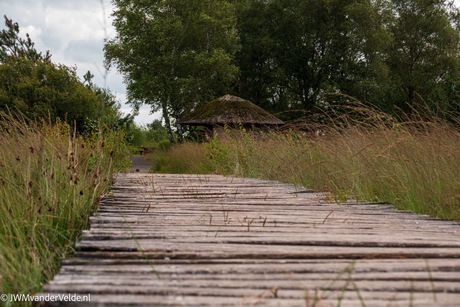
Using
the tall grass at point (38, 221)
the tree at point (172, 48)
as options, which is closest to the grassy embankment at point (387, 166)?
the tall grass at point (38, 221)

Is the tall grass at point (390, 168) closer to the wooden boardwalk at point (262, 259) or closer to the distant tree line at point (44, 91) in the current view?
the wooden boardwalk at point (262, 259)

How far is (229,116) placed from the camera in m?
18.9

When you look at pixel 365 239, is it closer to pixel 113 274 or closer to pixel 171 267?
pixel 171 267

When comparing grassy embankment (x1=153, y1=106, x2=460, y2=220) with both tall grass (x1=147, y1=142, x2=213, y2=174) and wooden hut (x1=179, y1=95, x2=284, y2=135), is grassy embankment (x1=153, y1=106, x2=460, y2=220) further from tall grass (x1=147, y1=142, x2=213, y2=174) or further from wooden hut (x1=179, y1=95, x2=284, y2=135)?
wooden hut (x1=179, y1=95, x2=284, y2=135)

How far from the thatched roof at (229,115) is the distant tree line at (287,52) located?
188 inches

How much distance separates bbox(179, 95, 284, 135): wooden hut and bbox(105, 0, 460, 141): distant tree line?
480 centimetres

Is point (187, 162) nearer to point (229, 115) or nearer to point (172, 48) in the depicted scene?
point (229, 115)

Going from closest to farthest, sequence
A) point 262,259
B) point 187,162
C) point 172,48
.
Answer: point 262,259 → point 187,162 → point 172,48

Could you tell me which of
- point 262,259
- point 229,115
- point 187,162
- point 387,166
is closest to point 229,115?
point 229,115

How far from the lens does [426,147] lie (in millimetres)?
4883

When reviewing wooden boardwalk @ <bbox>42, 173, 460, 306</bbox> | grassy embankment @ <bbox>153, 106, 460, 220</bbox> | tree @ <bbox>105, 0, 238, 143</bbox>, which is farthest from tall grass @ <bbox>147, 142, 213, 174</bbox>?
wooden boardwalk @ <bbox>42, 173, 460, 306</bbox>

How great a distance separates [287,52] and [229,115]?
1166 centimetres

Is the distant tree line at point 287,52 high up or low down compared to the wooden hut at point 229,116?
up

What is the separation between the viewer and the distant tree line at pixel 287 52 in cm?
2498
